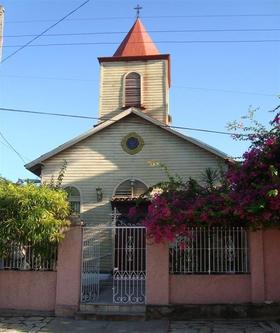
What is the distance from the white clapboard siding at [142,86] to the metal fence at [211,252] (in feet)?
37.6

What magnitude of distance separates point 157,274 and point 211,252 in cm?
129

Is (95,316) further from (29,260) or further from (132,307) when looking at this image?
(29,260)

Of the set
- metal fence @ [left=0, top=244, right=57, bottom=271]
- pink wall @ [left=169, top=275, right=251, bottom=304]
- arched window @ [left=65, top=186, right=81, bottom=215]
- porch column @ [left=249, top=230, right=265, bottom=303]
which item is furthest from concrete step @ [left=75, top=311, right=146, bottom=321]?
arched window @ [left=65, top=186, right=81, bottom=215]

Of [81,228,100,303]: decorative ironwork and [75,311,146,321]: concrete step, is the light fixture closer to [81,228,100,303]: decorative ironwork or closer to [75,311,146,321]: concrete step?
[81,228,100,303]: decorative ironwork

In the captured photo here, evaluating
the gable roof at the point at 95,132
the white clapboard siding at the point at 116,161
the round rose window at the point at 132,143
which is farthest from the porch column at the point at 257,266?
the round rose window at the point at 132,143

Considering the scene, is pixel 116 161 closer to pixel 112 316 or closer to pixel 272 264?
pixel 112 316

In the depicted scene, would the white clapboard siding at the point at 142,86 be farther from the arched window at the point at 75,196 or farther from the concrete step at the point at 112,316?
the concrete step at the point at 112,316

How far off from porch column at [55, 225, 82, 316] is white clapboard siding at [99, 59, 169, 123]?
1153 cm

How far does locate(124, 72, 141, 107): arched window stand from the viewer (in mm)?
22562

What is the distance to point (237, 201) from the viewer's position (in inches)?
412

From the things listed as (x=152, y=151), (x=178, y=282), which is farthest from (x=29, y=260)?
(x=152, y=151)

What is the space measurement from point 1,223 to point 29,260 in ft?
3.69

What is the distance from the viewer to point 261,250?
11.0m

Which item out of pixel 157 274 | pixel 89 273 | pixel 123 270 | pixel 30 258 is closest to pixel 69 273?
A: pixel 89 273
